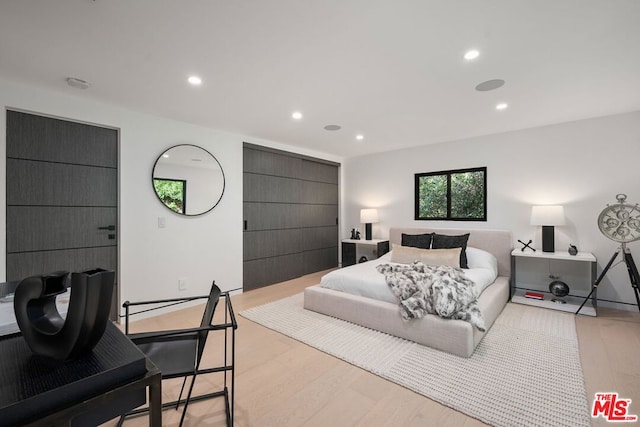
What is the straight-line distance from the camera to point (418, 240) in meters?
4.45

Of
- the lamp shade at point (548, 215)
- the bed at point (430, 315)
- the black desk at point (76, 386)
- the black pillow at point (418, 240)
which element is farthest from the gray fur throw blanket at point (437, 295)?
the black desk at point (76, 386)

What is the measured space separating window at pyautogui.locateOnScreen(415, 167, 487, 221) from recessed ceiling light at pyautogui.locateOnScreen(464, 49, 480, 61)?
2.73 meters

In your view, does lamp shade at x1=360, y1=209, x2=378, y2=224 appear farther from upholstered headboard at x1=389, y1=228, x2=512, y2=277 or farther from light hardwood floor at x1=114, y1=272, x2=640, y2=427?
light hardwood floor at x1=114, y1=272, x2=640, y2=427

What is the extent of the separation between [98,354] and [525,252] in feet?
14.7

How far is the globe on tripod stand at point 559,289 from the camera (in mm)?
3562

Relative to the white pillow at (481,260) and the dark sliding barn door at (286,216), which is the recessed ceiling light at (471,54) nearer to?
the white pillow at (481,260)

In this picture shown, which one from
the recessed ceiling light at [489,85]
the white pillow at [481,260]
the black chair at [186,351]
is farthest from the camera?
the white pillow at [481,260]

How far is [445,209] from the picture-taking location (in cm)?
486

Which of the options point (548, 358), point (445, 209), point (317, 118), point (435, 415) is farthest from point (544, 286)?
point (317, 118)

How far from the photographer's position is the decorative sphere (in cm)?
356

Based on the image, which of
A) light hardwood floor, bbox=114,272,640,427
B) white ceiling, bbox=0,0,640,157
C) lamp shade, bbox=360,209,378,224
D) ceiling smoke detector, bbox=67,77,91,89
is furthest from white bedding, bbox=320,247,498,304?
ceiling smoke detector, bbox=67,77,91,89

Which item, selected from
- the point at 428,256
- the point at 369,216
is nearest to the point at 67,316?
the point at 428,256

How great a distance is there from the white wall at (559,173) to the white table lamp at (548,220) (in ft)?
0.88

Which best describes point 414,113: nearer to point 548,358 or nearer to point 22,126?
point 548,358
